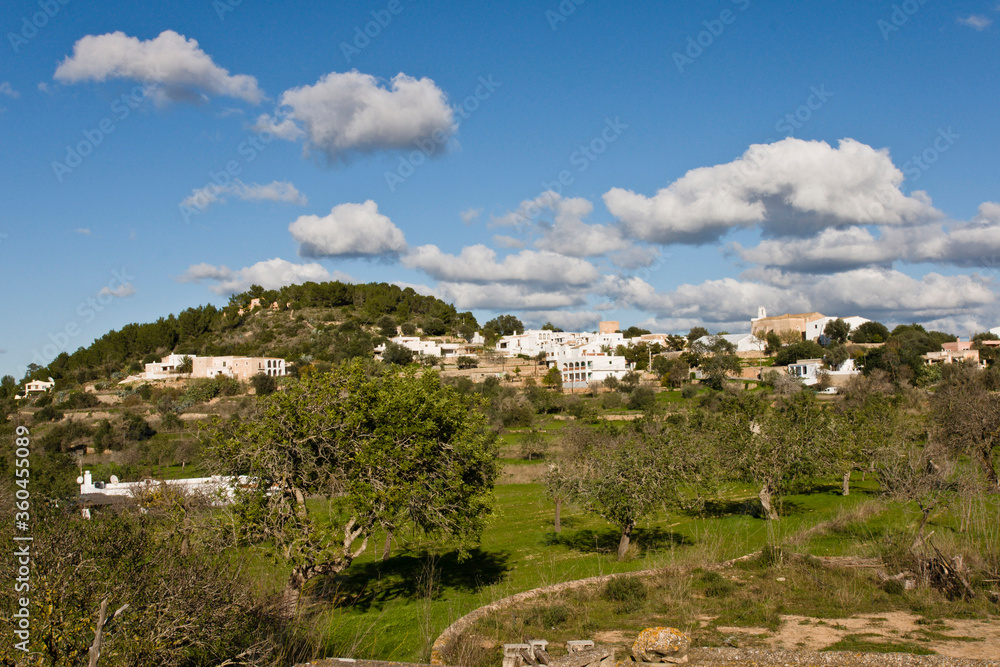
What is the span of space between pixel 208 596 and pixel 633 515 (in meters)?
13.2

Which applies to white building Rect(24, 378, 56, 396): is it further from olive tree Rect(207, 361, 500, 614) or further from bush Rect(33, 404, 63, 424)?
olive tree Rect(207, 361, 500, 614)

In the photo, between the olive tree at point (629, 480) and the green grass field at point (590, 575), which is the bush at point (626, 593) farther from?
the olive tree at point (629, 480)

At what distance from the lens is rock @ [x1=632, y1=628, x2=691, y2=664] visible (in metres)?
7.45

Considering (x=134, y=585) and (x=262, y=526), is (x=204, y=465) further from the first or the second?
(x=134, y=585)

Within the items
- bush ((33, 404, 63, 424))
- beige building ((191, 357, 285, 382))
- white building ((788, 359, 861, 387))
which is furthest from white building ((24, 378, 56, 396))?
white building ((788, 359, 861, 387))

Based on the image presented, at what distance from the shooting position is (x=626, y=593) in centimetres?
1302

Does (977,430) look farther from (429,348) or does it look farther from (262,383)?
(429,348)

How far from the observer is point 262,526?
431 inches

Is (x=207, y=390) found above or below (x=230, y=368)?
below

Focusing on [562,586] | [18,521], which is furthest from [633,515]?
[18,521]

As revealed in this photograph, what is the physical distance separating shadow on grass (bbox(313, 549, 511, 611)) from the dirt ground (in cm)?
644

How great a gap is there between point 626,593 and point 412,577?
6.38m

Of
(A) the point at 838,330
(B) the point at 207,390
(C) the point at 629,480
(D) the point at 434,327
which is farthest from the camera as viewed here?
(D) the point at 434,327

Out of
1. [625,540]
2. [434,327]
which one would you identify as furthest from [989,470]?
[434,327]
